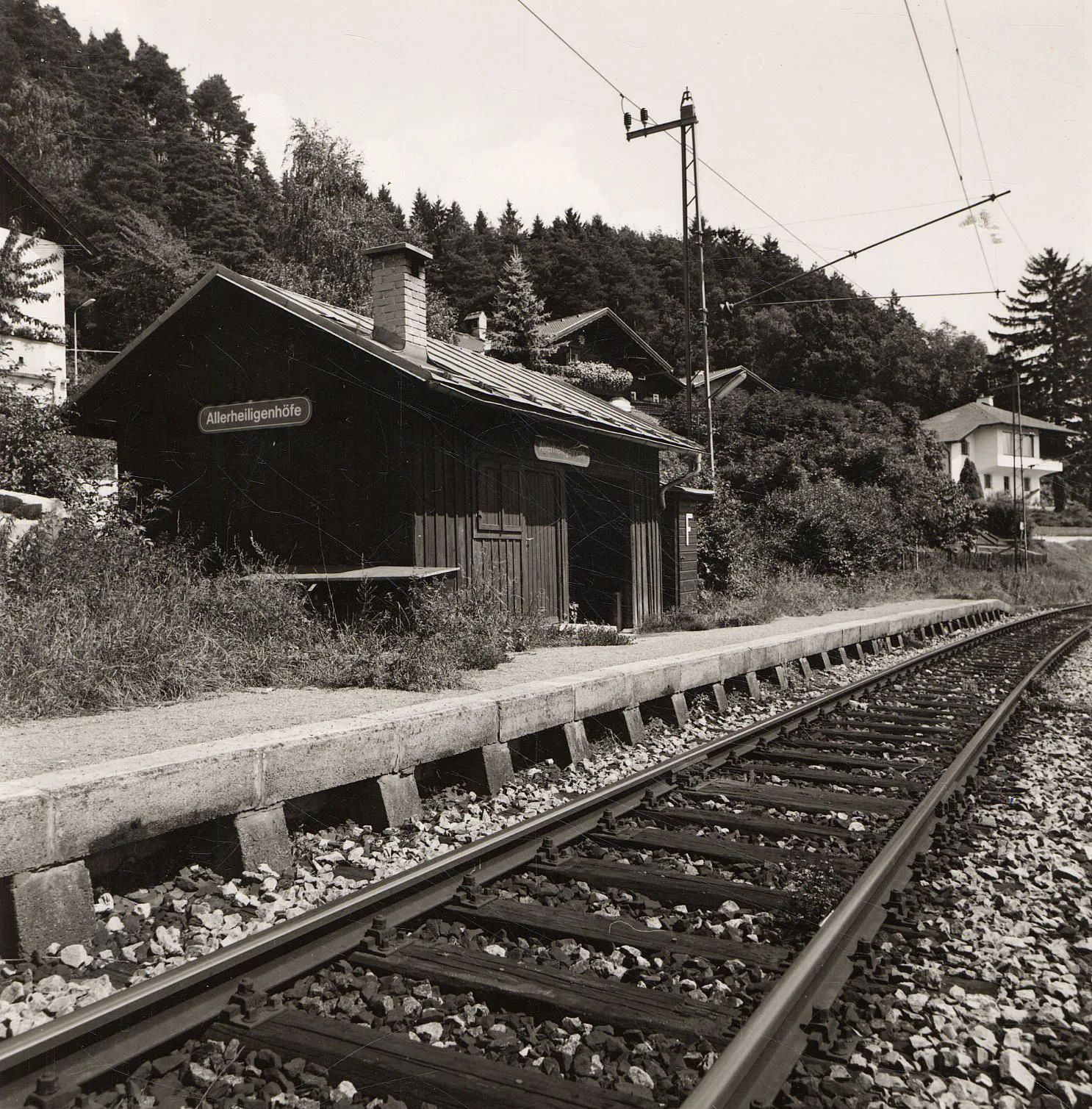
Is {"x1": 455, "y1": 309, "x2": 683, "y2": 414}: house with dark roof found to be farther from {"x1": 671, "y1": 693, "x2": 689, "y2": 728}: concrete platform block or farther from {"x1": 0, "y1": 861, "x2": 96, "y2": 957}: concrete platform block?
{"x1": 0, "y1": 861, "x2": 96, "y2": 957}: concrete platform block

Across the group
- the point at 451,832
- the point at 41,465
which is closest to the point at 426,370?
the point at 451,832

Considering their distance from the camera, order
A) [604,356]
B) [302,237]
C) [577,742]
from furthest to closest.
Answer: [604,356] → [302,237] → [577,742]

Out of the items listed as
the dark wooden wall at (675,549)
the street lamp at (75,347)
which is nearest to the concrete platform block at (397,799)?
the dark wooden wall at (675,549)

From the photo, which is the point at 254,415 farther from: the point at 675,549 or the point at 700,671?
the point at 675,549

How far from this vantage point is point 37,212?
76.0ft

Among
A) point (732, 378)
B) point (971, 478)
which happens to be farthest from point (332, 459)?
point (971, 478)

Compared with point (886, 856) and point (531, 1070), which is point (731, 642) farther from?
point (531, 1070)

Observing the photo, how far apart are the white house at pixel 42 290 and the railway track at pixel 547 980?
15.8 meters

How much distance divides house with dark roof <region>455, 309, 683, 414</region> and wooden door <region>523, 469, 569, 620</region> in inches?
826

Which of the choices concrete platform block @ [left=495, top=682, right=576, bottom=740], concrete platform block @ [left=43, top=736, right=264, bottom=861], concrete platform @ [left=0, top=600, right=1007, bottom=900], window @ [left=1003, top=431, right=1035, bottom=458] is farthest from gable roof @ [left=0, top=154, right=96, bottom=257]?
window @ [left=1003, top=431, right=1035, bottom=458]

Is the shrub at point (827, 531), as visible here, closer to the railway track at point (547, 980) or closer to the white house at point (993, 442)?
the railway track at point (547, 980)

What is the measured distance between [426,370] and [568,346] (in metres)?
29.8

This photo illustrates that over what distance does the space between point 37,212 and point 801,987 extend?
85.3 feet

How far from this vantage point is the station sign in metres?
11.9
